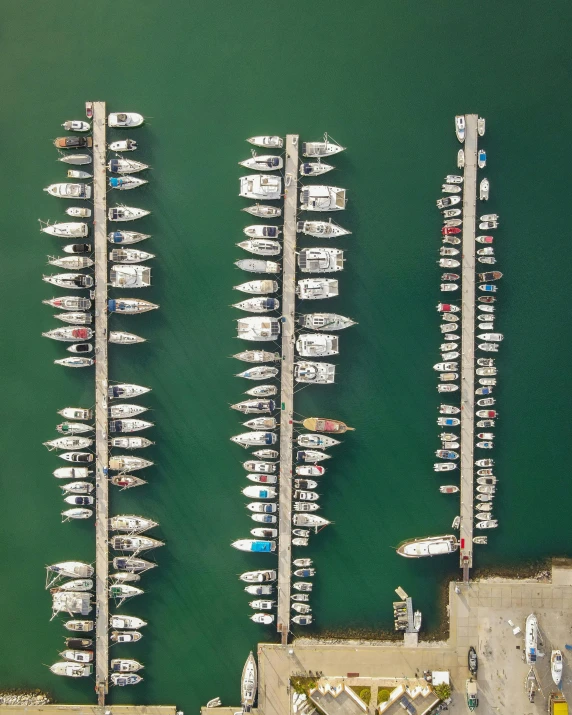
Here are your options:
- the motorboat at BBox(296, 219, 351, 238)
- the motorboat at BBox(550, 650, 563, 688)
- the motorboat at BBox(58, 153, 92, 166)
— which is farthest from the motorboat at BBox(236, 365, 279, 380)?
the motorboat at BBox(550, 650, 563, 688)

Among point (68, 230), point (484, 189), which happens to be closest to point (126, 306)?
point (68, 230)

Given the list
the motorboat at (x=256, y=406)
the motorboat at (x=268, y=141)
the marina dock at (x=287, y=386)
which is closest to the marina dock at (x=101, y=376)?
the motorboat at (x=256, y=406)

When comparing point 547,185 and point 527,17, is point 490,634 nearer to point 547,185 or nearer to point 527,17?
point 547,185

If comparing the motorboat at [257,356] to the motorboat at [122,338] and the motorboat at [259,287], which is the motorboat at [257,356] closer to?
the motorboat at [259,287]

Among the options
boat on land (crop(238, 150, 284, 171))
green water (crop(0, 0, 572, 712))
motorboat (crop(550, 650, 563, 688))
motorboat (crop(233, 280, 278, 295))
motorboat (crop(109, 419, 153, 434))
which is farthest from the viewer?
green water (crop(0, 0, 572, 712))

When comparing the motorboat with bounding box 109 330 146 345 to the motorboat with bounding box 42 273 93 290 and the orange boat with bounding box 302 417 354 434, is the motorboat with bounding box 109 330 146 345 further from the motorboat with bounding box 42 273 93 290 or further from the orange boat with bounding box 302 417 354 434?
the orange boat with bounding box 302 417 354 434

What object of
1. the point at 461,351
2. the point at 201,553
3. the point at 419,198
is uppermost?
the point at 419,198

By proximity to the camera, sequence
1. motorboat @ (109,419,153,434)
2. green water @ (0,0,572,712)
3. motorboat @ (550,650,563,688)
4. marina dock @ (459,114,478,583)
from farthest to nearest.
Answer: green water @ (0,0,572,712)
motorboat @ (109,419,153,434)
marina dock @ (459,114,478,583)
motorboat @ (550,650,563,688)

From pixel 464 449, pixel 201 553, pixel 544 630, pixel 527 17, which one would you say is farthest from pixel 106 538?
pixel 527 17
